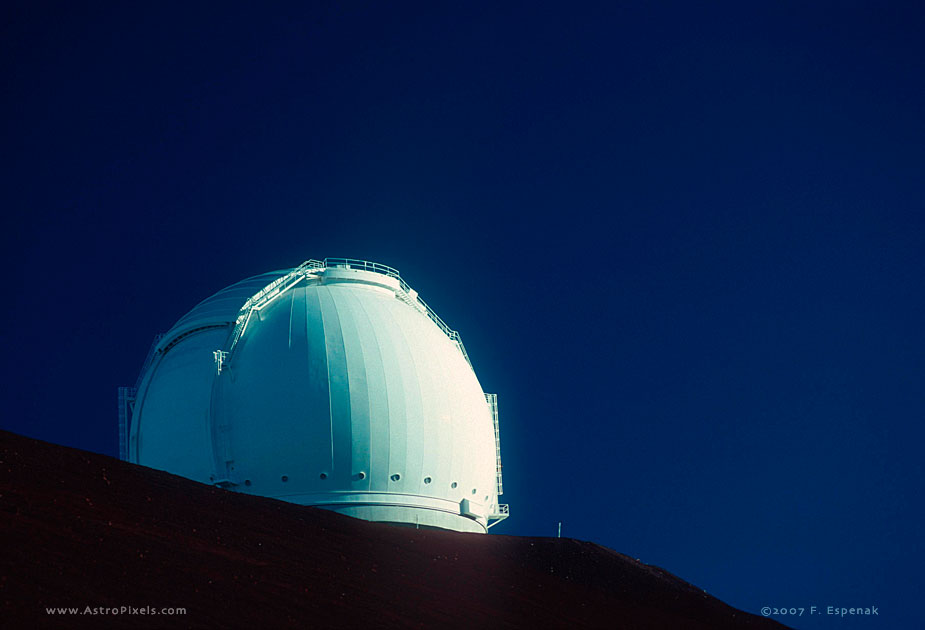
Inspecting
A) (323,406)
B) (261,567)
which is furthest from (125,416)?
(261,567)

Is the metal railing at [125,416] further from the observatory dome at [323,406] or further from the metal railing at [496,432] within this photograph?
the metal railing at [496,432]

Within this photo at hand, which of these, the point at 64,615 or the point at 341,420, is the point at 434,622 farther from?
the point at 341,420

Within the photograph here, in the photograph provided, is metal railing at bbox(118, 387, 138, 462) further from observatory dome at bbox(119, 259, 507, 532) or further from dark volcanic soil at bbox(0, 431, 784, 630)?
dark volcanic soil at bbox(0, 431, 784, 630)

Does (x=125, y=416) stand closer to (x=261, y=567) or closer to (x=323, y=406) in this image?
(x=323, y=406)

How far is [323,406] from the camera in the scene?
21.1 meters

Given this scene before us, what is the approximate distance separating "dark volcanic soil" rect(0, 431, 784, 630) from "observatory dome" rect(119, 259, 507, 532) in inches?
134

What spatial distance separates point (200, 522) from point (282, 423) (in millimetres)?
6895

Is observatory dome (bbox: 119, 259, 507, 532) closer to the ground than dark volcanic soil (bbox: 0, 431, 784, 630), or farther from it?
farther from it

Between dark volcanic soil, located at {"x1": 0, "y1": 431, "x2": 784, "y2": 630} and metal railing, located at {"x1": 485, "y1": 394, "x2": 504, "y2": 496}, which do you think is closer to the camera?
dark volcanic soil, located at {"x1": 0, "y1": 431, "x2": 784, "y2": 630}

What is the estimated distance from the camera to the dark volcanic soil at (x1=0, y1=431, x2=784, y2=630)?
1095cm

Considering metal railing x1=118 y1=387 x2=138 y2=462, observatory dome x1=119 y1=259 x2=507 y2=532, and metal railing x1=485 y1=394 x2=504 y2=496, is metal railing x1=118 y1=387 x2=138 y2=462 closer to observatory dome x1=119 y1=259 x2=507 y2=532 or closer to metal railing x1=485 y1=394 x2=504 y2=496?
observatory dome x1=119 y1=259 x2=507 y2=532

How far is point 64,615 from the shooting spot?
32.4 feet

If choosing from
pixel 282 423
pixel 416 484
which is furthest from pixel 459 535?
pixel 282 423

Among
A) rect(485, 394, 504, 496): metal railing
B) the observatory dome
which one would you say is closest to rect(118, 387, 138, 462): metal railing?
the observatory dome
